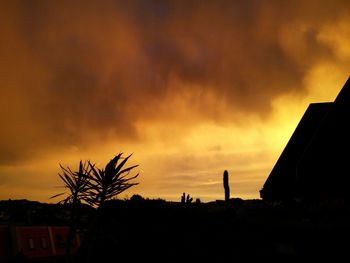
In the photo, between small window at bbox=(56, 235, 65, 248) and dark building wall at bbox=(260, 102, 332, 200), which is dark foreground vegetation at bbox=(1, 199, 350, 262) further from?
small window at bbox=(56, 235, 65, 248)

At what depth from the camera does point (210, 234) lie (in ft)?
19.9

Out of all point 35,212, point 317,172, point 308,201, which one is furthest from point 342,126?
point 35,212

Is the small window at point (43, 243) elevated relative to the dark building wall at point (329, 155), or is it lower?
lower

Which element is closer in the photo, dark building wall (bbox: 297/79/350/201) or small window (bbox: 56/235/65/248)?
dark building wall (bbox: 297/79/350/201)

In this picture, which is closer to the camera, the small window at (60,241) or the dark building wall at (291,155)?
the dark building wall at (291,155)

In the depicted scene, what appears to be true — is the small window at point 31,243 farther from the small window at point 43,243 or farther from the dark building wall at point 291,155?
the dark building wall at point 291,155

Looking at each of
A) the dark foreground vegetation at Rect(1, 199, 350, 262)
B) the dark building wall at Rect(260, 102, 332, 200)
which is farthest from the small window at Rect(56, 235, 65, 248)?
the dark foreground vegetation at Rect(1, 199, 350, 262)

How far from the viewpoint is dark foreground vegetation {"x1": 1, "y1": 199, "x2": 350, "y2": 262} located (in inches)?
208

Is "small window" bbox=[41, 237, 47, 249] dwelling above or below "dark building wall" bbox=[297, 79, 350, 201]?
below

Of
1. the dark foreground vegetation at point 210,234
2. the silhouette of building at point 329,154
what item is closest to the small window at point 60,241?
the dark foreground vegetation at point 210,234

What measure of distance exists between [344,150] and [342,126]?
1.05 ft

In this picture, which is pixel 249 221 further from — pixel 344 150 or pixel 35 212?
pixel 35 212

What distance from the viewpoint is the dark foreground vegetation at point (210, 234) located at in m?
5.27

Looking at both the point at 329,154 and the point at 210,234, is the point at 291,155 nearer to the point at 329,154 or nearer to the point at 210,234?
the point at 210,234
